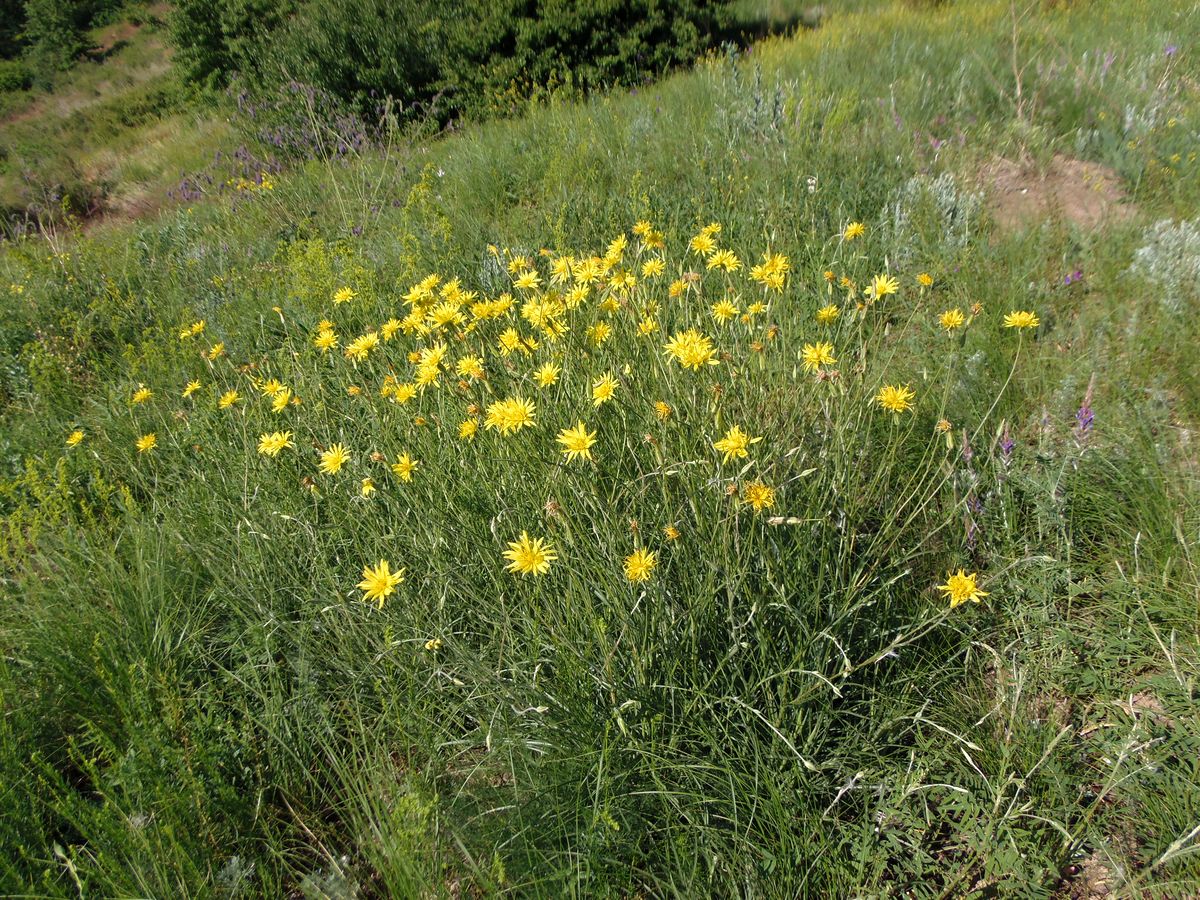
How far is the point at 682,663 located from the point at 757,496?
0.43m

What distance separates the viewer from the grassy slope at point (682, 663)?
4.80 feet

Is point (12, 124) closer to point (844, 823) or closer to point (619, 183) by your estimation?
point (619, 183)

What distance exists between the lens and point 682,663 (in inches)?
65.3

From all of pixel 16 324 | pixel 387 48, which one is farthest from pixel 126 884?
pixel 387 48

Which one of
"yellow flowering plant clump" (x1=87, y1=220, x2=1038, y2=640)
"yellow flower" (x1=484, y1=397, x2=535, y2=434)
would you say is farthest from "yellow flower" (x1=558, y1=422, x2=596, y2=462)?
"yellow flower" (x1=484, y1=397, x2=535, y2=434)

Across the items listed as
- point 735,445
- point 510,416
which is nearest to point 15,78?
point 510,416

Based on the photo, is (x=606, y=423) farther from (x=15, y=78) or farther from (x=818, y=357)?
(x=15, y=78)

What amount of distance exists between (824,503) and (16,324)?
5.20 metres

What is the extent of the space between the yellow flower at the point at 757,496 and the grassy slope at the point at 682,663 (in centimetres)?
6

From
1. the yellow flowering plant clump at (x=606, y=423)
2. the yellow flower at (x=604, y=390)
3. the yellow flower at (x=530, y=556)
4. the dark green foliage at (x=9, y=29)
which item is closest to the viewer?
the yellow flower at (x=530, y=556)

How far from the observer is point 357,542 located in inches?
83.9

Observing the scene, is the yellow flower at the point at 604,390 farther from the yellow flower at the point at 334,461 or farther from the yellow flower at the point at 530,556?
the yellow flower at the point at 334,461

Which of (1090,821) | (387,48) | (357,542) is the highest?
(387,48)

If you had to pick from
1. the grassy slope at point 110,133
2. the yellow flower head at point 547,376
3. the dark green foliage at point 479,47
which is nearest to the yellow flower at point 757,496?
the yellow flower head at point 547,376
